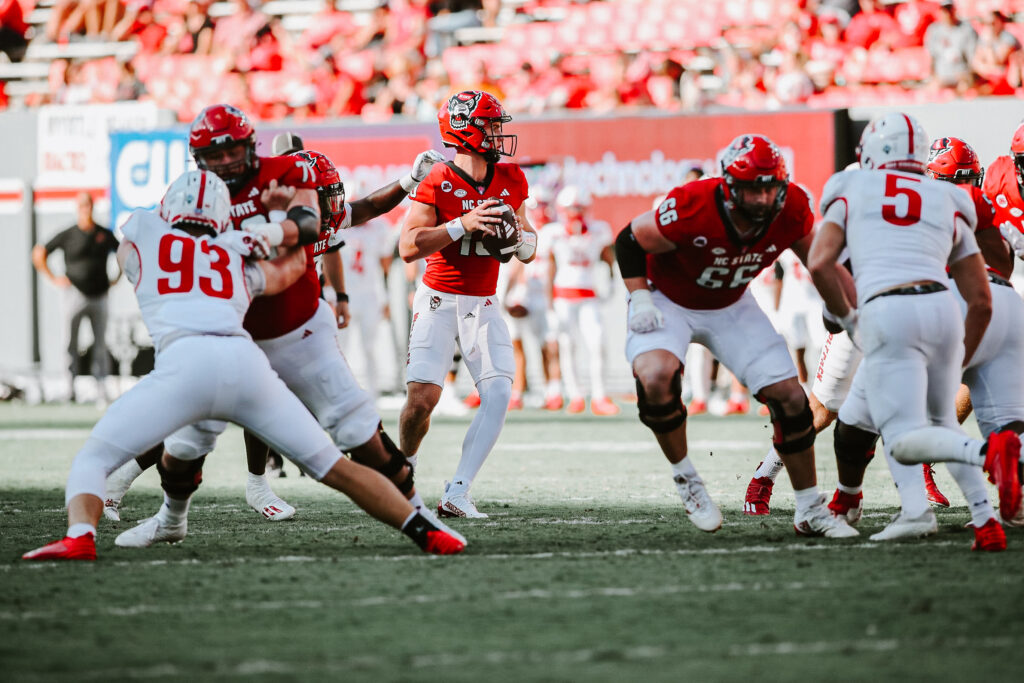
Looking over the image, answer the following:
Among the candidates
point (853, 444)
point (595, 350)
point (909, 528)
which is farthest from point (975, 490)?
point (595, 350)

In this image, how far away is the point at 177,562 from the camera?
5.24 metres

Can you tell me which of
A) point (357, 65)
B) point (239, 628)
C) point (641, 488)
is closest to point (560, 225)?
point (357, 65)

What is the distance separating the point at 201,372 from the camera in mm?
4879

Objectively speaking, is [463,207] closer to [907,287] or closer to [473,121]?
[473,121]

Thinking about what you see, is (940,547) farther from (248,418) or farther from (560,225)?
(560,225)

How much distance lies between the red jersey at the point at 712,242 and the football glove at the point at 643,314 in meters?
0.19

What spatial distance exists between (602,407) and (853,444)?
7.92m

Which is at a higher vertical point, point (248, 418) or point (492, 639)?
point (248, 418)

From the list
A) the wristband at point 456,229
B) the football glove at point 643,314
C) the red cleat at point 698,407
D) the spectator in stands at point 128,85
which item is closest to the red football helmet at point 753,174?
the football glove at point 643,314

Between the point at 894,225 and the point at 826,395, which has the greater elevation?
the point at 894,225

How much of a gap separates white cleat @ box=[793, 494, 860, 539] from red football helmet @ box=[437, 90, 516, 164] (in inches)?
96.5

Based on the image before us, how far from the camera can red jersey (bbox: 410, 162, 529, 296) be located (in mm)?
6879

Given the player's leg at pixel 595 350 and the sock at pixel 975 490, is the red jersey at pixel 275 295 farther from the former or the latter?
the player's leg at pixel 595 350

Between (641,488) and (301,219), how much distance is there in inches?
124
